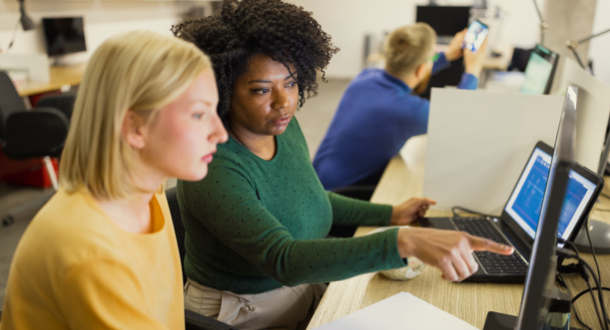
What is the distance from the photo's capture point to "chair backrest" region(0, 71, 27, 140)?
279cm

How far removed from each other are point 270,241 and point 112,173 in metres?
0.34

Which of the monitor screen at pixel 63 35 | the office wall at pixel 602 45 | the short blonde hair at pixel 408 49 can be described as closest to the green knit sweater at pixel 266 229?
the short blonde hair at pixel 408 49

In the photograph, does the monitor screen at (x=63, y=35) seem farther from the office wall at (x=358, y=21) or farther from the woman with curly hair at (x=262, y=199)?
the woman with curly hair at (x=262, y=199)

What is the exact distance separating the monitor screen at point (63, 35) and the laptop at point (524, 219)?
3970mm

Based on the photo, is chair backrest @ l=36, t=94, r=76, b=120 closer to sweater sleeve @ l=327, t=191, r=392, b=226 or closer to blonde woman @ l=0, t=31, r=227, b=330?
sweater sleeve @ l=327, t=191, r=392, b=226

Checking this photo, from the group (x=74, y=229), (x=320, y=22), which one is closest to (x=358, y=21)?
(x=320, y=22)

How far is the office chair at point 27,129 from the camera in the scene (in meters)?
2.71

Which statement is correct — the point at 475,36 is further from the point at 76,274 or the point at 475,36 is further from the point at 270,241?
the point at 76,274

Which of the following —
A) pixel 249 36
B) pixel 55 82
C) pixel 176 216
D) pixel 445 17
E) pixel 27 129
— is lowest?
pixel 27 129

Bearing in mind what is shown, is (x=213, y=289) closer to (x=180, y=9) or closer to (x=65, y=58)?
(x=65, y=58)

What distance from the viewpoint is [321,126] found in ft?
17.5

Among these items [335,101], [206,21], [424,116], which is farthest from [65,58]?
[206,21]

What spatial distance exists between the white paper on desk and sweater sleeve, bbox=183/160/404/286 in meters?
0.12

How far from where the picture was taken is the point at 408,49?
2.26 meters
